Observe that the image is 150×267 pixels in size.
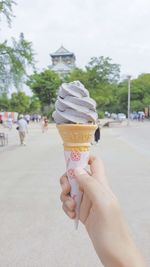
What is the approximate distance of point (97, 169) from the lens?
1902mm

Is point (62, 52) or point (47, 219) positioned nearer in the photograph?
point (47, 219)

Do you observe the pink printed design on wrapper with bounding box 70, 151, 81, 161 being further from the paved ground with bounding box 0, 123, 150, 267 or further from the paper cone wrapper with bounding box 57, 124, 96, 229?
the paved ground with bounding box 0, 123, 150, 267

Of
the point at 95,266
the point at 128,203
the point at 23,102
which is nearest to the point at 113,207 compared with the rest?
the point at 95,266

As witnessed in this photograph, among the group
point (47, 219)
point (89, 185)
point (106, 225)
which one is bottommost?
point (47, 219)

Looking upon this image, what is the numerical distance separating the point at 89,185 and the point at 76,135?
15.2 inches

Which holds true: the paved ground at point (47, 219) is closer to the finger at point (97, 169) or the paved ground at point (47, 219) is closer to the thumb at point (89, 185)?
the finger at point (97, 169)

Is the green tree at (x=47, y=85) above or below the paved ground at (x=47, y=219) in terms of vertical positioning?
above

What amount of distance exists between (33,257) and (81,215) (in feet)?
8.52

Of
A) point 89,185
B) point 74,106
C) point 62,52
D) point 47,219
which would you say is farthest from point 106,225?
point 62,52

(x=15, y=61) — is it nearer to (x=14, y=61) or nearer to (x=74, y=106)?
(x=14, y=61)

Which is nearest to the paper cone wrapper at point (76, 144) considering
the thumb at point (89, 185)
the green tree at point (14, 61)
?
the thumb at point (89, 185)

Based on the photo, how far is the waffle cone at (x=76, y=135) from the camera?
1.99 m

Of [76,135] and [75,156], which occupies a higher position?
[76,135]

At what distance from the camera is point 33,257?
417cm
